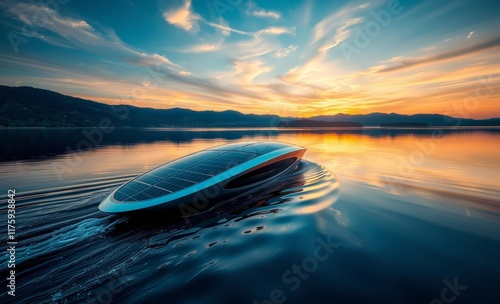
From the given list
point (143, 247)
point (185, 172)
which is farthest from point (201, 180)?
point (143, 247)

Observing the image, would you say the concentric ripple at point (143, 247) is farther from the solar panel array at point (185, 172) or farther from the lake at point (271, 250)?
the solar panel array at point (185, 172)

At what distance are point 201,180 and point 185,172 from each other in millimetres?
1281

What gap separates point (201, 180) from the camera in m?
9.18

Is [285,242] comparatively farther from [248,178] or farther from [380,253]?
[248,178]

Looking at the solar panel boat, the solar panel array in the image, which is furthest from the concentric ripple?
the solar panel array

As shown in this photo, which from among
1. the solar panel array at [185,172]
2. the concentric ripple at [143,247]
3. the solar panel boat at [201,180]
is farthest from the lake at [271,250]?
the solar panel array at [185,172]

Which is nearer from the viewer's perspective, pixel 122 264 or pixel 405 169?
pixel 122 264

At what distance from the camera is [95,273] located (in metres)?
4.77

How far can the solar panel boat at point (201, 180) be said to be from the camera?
7.84 m

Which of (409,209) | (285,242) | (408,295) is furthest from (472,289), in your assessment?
(409,209)

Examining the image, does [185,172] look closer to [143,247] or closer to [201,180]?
[201,180]

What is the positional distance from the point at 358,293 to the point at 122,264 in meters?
5.35

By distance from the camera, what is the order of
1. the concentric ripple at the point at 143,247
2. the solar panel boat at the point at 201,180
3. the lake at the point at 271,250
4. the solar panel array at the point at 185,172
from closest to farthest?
the lake at the point at 271,250, the concentric ripple at the point at 143,247, the solar panel boat at the point at 201,180, the solar panel array at the point at 185,172

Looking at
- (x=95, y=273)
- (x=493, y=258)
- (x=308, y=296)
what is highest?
(x=493, y=258)
